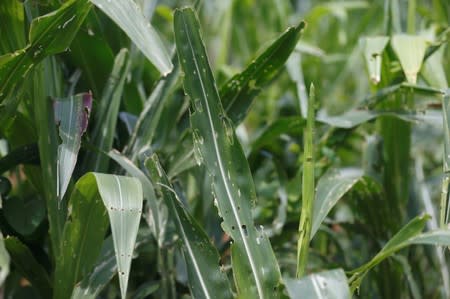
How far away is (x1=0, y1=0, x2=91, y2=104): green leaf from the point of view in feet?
2.65

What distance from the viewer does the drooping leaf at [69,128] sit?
806 millimetres

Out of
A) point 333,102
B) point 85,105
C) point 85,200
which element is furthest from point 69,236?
point 333,102

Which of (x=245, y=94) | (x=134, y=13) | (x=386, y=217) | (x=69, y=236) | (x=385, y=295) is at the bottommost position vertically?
(x=385, y=295)

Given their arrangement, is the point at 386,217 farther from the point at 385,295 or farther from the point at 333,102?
the point at 333,102

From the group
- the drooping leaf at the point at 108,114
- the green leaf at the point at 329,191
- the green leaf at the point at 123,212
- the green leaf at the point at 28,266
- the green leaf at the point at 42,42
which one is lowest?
the green leaf at the point at 28,266

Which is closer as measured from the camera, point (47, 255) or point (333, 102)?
point (47, 255)

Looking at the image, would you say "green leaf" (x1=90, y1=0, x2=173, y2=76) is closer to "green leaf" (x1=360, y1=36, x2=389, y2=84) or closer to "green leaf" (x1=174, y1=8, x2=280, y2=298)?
"green leaf" (x1=174, y1=8, x2=280, y2=298)

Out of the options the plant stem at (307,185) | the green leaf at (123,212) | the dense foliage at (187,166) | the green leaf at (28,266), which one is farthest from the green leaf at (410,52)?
the green leaf at (28,266)

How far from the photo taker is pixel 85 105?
88 cm

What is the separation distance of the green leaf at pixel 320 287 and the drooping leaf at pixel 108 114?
353 mm

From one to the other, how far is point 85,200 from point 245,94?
31 centimetres

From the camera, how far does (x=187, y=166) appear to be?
3.34ft

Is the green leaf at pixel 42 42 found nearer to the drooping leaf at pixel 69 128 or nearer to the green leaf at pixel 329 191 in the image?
the drooping leaf at pixel 69 128

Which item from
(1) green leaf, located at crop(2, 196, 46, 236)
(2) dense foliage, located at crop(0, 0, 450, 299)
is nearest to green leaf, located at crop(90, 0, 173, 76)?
(2) dense foliage, located at crop(0, 0, 450, 299)
